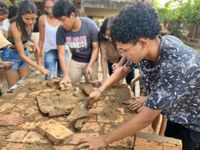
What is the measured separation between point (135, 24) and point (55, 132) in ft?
3.37

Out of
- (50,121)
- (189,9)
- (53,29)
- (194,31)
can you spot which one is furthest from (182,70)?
(194,31)

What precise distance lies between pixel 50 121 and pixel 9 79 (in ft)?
5.85

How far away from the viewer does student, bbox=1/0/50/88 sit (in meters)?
3.12

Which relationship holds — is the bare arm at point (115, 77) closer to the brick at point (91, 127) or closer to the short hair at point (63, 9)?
the brick at point (91, 127)

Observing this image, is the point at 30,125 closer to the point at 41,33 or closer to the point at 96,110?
the point at 96,110

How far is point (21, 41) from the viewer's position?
10.8ft

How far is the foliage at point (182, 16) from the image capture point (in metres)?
15.6

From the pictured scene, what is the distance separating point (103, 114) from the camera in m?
2.24

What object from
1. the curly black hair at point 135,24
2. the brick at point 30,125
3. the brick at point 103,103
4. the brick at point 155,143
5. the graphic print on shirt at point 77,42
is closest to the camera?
the curly black hair at point 135,24

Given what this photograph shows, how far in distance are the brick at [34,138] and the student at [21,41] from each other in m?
1.33

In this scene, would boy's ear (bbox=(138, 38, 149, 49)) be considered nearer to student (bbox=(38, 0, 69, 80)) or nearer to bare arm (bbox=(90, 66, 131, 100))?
bare arm (bbox=(90, 66, 131, 100))

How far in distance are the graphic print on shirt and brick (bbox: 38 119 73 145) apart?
1397 millimetres

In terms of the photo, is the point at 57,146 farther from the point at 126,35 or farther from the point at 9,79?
the point at 9,79

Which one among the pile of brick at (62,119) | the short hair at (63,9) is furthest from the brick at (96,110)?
the short hair at (63,9)
